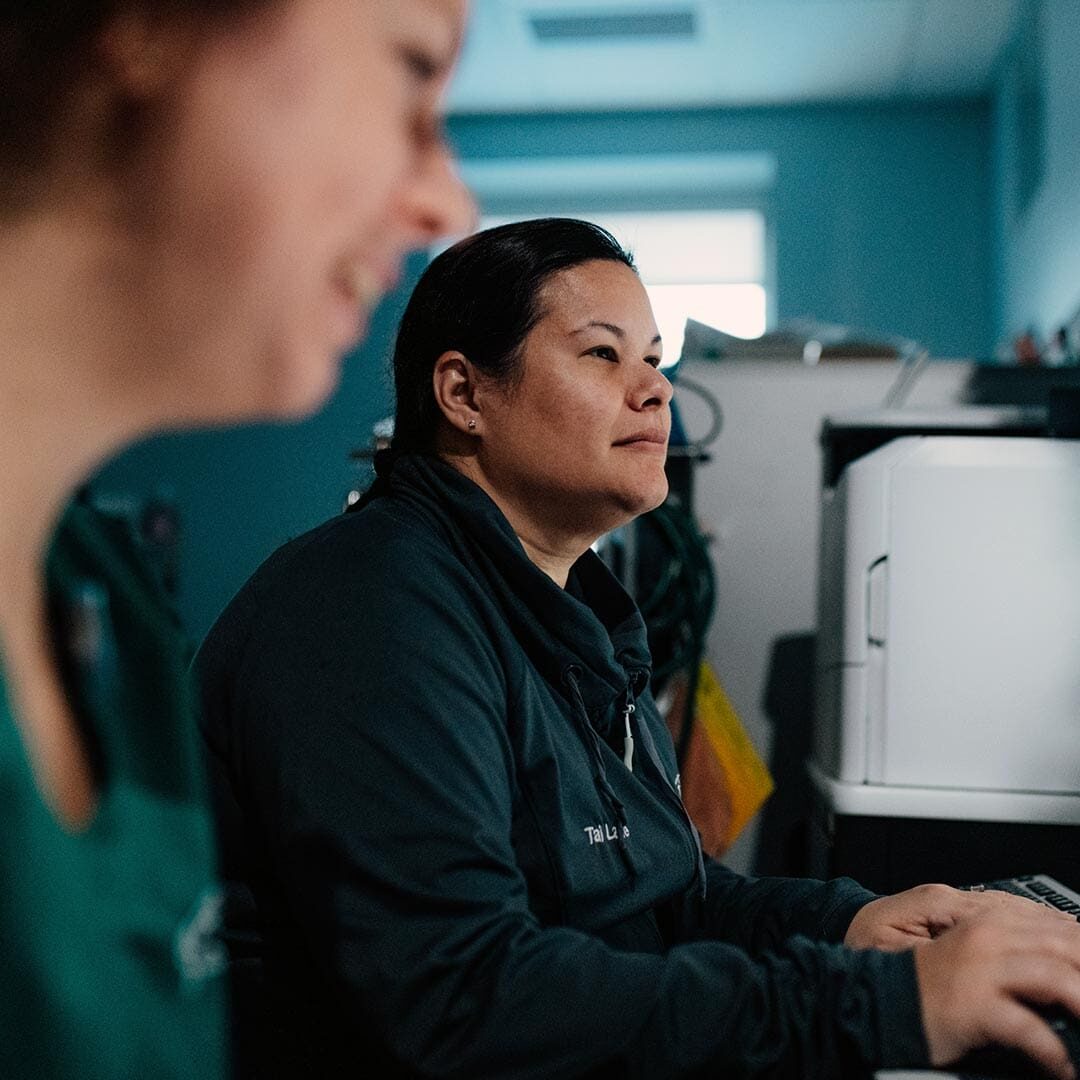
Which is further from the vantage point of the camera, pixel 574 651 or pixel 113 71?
pixel 574 651

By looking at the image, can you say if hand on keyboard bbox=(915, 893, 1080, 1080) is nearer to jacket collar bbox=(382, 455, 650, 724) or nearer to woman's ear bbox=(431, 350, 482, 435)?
jacket collar bbox=(382, 455, 650, 724)

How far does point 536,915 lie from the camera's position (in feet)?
3.06

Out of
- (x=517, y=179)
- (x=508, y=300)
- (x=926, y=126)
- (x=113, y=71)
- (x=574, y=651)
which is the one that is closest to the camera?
(x=113, y=71)

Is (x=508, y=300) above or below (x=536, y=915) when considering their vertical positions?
above

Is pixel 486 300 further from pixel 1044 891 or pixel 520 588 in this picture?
pixel 1044 891

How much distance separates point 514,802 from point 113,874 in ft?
1.83

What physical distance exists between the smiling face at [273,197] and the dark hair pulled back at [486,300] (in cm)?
78

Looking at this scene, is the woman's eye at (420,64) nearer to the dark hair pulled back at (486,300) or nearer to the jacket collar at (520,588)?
the jacket collar at (520,588)

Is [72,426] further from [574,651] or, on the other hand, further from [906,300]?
[906,300]

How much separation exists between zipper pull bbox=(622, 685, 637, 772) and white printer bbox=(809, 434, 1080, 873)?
0.53m

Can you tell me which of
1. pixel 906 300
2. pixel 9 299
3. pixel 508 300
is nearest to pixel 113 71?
pixel 9 299

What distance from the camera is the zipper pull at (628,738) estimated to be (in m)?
1.11

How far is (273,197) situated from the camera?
1.25 feet

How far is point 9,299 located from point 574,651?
0.74 metres
